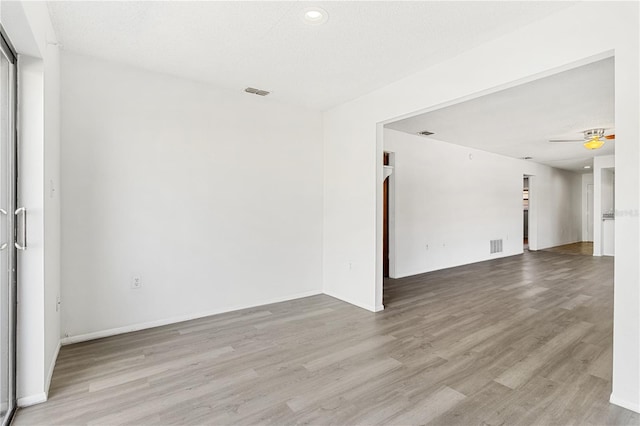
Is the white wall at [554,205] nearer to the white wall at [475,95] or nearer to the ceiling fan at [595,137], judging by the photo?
the ceiling fan at [595,137]

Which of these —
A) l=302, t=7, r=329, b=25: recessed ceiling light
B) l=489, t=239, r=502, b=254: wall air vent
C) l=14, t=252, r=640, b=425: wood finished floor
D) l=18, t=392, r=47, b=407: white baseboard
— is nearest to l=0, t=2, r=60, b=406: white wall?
l=18, t=392, r=47, b=407: white baseboard

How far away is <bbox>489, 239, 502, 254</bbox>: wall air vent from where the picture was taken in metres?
7.62

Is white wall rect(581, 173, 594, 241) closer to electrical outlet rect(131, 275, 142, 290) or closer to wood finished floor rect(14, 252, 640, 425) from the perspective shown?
wood finished floor rect(14, 252, 640, 425)

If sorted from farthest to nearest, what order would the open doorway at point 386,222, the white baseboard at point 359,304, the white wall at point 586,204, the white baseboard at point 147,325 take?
the white wall at point 586,204, the open doorway at point 386,222, the white baseboard at point 359,304, the white baseboard at point 147,325

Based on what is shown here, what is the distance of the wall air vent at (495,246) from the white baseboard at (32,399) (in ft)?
26.4

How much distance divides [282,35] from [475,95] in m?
1.76

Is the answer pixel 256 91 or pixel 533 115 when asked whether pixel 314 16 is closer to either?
pixel 256 91

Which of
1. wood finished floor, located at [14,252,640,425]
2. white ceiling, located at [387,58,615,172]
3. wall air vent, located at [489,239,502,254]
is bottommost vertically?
wood finished floor, located at [14,252,640,425]

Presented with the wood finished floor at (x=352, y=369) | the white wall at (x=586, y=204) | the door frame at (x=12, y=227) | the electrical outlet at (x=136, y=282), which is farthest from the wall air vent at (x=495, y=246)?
the door frame at (x=12, y=227)

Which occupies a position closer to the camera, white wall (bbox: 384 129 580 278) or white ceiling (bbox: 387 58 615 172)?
white ceiling (bbox: 387 58 615 172)

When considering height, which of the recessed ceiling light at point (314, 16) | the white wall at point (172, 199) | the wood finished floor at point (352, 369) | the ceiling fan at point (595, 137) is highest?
the recessed ceiling light at point (314, 16)

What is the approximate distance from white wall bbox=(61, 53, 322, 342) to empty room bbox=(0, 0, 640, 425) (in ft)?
0.07

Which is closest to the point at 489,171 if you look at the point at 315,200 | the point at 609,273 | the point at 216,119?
the point at 609,273

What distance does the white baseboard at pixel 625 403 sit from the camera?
6.38 feet
